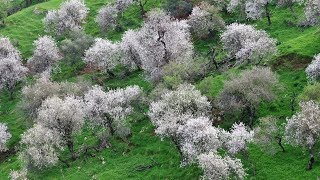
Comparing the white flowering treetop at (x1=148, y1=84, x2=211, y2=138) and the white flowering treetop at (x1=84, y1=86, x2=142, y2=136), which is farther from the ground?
the white flowering treetop at (x1=148, y1=84, x2=211, y2=138)

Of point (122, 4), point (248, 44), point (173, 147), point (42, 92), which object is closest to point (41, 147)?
point (42, 92)

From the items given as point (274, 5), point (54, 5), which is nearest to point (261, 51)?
point (274, 5)

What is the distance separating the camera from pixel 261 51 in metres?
85.1

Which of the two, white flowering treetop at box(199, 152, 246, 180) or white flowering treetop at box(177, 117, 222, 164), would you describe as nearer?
white flowering treetop at box(199, 152, 246, 180)

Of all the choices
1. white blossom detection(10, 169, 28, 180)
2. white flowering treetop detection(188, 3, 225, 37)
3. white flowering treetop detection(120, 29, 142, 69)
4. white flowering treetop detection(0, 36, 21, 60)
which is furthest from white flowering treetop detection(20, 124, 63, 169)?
white flowering treetop detection(188, 3, 225, 37)

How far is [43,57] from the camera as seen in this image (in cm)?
11012

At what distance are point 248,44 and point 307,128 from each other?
116 feet

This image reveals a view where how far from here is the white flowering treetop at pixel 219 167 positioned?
5728 cm

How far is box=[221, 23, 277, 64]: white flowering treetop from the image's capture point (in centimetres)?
8512

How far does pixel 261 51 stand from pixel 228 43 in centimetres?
1171

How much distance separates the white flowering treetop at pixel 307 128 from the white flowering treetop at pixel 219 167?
7.97 m

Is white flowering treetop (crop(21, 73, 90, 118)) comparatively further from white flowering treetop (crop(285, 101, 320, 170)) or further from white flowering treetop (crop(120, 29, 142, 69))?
white flowering treetop (crop(285, 101, 320, 170))

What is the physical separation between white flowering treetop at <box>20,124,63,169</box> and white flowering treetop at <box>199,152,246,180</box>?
1009 inches

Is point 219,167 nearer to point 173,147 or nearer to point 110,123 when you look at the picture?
point 173,147
